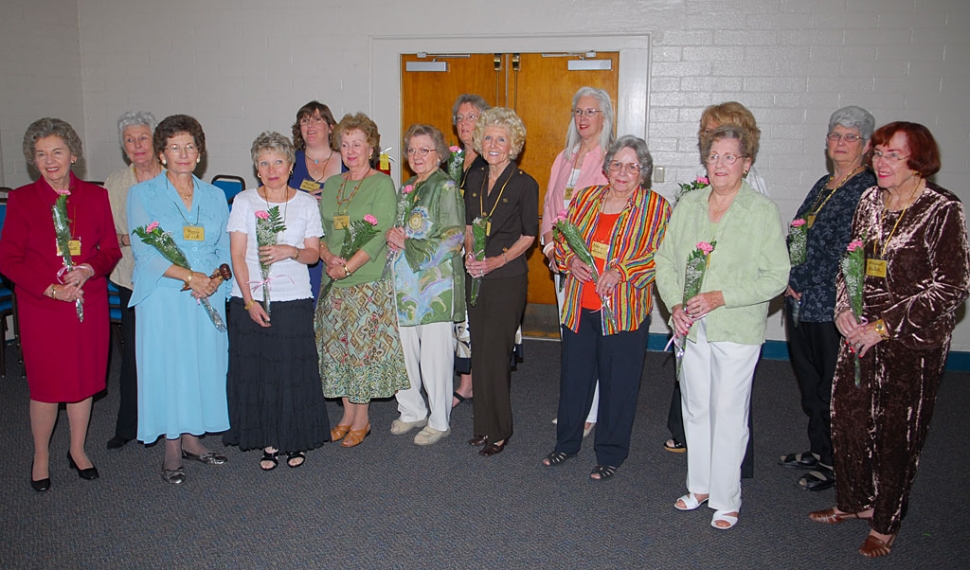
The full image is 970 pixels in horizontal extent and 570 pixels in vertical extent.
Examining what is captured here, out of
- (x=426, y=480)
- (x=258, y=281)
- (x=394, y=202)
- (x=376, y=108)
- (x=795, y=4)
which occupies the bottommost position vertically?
(x=426, y=480)

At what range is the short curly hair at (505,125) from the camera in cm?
388

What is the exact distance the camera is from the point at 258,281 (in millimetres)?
3648

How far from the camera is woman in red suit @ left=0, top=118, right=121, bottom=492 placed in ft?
11.1

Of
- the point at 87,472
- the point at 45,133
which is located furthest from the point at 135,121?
the point at 87,472

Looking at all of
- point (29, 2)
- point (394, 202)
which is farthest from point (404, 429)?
point (29, 2)

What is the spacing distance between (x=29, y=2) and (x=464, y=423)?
18.2 ft

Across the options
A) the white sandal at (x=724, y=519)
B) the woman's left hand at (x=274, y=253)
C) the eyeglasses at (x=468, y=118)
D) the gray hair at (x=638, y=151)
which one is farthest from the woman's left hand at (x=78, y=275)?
the white sandal at (x=724, y=519)

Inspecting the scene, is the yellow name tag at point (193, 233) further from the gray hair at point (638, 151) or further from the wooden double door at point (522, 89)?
the wooden double door at point (522, 89)

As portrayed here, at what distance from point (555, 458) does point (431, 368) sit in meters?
0.89

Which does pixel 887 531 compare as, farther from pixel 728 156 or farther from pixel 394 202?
pixel 394 202

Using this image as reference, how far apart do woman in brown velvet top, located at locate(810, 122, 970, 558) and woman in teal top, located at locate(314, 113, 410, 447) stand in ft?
7.62

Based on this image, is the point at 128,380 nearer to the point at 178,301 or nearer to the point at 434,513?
the point at 178,301

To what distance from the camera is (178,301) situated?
11.7ft

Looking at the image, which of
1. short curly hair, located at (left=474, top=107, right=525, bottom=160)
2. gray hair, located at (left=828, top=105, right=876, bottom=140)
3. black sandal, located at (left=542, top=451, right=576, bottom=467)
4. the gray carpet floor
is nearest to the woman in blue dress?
the gray carpet floor
